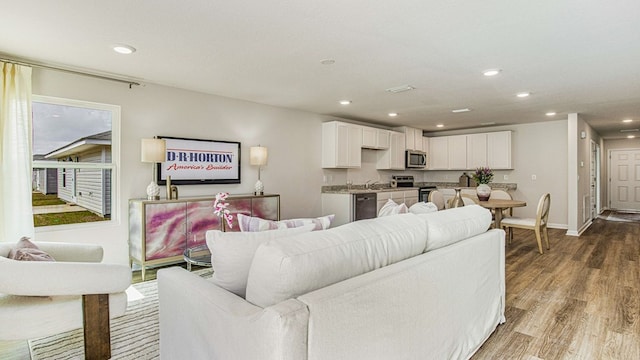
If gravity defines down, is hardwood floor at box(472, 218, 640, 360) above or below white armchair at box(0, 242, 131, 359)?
below

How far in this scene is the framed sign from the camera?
4173 mm

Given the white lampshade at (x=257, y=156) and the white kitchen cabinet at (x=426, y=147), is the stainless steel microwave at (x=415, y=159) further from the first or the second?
the white lampshade at (x=257, y=156)

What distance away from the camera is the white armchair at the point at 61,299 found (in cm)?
174

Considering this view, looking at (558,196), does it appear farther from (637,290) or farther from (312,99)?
(312,99)

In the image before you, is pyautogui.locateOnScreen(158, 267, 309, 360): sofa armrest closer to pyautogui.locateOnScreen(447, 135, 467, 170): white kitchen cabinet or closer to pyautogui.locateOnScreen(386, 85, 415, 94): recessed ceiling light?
pyautogui.locateOnScreen(386, 85, 415, 94): recessed ceiling light

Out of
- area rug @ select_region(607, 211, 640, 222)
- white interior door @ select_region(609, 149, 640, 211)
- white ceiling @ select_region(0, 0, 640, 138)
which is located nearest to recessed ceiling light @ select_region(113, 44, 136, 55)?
white ceiling @ select_region(0, 0, 640, 138)

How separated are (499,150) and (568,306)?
16.2 ft

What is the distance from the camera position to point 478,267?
2131mm

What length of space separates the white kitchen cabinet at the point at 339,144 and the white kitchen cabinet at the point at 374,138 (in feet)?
0.87

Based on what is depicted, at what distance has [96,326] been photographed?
1.97m

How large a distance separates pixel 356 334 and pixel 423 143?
24.1ft

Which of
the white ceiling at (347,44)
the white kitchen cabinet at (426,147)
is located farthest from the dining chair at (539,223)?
the white kitchen cabinet at (426,147)

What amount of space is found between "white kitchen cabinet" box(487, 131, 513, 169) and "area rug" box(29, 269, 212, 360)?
7.01 meters

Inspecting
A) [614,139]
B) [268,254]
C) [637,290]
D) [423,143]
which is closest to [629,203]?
[614,139]
